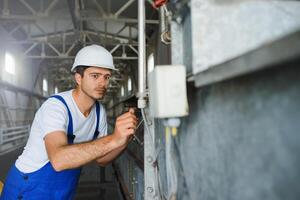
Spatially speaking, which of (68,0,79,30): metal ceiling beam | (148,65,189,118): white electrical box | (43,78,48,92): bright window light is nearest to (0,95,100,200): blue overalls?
(148,65,189,118): white electrical box

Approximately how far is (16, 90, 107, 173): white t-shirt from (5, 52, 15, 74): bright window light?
871cm

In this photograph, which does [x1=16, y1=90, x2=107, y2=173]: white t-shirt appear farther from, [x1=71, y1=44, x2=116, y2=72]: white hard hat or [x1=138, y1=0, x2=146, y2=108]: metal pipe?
[x1=138, y1=0, x2=146, y2=108]: metal pipe

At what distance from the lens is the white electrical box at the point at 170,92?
3.06 feet

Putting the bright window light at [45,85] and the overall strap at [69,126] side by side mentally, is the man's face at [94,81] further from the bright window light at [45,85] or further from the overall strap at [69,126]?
the bright window light at [45,85]

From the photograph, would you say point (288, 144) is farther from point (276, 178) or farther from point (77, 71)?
point (77, 71)

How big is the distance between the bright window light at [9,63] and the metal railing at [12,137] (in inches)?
84.1

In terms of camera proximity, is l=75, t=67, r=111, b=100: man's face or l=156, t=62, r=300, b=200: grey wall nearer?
l=156, t=62, r=300, b=200: grey wall

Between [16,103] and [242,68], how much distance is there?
37.6 feet

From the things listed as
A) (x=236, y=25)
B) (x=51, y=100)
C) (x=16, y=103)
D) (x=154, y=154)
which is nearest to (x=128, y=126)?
(x=154, y=154)

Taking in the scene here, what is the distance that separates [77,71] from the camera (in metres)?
2.29

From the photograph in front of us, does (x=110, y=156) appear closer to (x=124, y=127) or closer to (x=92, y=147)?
(x=92, y=147)

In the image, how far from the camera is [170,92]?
0.94 metres

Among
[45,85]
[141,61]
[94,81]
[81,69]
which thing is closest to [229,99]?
[141,61]

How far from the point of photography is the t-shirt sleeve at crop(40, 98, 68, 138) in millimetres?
1878
